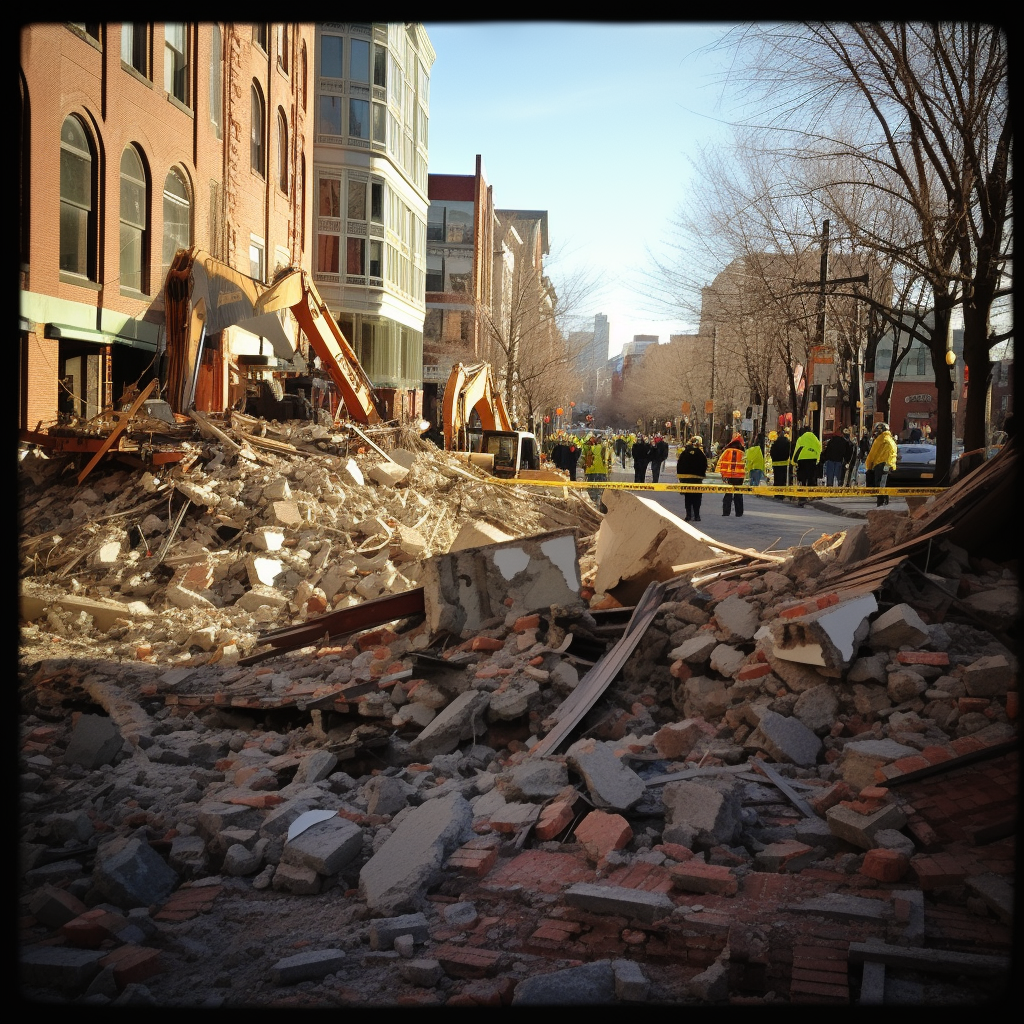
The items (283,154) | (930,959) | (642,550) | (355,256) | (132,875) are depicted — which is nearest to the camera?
(930,959)

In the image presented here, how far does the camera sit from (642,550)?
10562 millimetres

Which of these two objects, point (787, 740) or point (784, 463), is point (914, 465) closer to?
point (784, 463)

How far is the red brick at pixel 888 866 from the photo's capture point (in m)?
4.55

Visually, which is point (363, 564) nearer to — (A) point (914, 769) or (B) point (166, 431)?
(B) point (166, 431)

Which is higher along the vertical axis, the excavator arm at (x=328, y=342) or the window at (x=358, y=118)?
the window at (x=358, y=118)

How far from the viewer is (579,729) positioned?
6879mm

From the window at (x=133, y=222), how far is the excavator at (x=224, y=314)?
4559mm

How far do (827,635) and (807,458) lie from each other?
22.6 meters

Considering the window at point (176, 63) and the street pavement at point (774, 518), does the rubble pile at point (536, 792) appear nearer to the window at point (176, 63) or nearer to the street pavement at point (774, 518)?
the street pavement at point (774, 518)

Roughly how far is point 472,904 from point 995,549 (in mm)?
5341

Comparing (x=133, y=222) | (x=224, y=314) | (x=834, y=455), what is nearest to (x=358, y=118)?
(x=133, y=222)

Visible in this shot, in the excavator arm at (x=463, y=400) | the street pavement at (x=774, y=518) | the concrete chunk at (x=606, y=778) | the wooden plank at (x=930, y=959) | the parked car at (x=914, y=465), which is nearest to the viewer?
the wooden plank at (x=930, y=959)

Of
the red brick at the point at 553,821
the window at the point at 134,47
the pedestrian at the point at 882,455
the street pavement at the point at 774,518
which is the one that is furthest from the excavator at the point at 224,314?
the pedestrian at the point at 882,455

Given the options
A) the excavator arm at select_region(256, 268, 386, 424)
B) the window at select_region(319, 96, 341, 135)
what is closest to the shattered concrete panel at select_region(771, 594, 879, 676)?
the excavator arm at select_region(256, 268, 386, 424)
